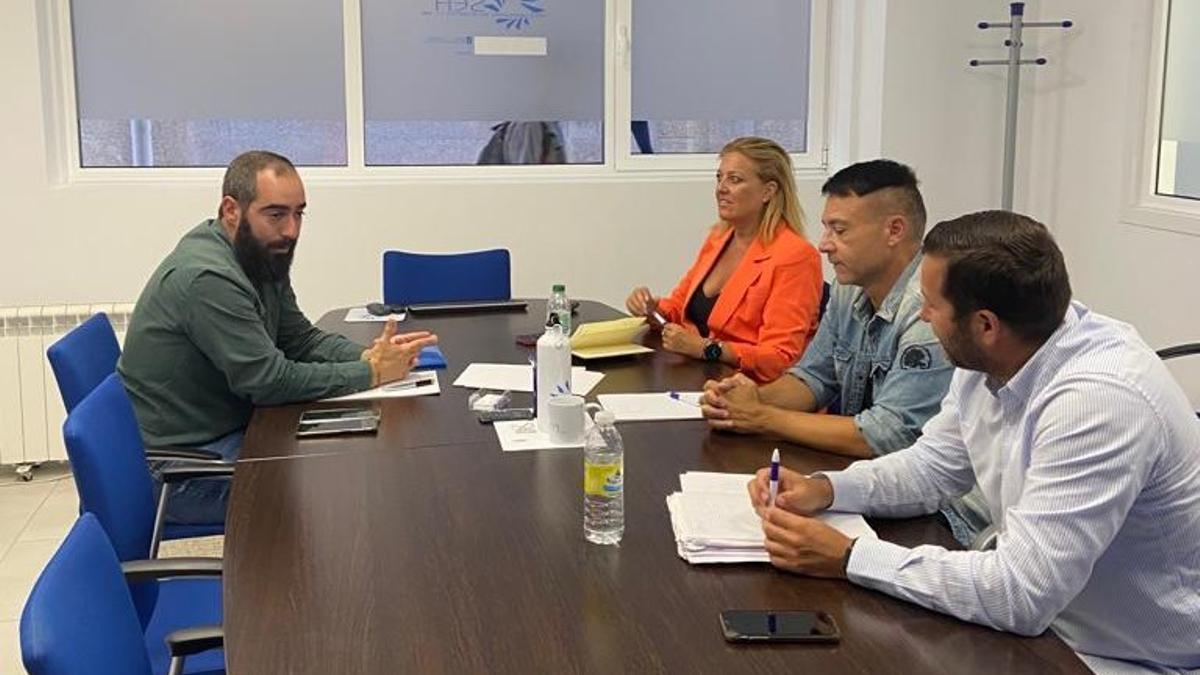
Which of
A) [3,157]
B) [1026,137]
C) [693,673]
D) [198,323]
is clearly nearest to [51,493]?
[3,157]

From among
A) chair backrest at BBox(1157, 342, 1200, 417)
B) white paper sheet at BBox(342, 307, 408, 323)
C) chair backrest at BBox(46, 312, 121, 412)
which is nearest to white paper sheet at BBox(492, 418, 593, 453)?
chair backrest at BBox(46, 312, 121, 412)

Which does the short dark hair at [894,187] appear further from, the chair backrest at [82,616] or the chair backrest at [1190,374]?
the chair backrest at [1190,374]

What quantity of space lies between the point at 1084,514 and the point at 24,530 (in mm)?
3756

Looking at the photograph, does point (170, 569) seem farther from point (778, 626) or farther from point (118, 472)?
point (778, 626)

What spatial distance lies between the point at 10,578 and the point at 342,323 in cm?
132

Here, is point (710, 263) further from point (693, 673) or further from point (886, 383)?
point (693, 673)

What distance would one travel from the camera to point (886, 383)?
233 centimetres

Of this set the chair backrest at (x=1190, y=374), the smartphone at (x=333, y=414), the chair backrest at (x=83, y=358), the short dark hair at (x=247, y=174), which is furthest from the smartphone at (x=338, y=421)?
the chair backrest at (x=1190, y=374)

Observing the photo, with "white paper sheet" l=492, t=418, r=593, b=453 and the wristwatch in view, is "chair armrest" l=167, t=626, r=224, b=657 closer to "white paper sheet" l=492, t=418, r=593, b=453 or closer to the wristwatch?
"white paper sheet" l=492, t=418, r=593, b=453

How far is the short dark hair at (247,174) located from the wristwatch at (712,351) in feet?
3.91

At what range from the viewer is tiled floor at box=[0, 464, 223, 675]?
11.2ft

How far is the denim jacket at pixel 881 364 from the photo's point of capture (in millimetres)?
2238

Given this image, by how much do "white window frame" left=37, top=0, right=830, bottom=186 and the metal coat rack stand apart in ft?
2.16

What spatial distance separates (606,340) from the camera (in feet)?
10.7
